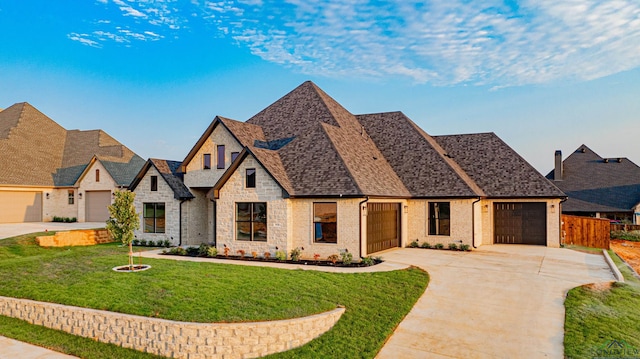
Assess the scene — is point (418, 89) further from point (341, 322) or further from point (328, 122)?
point (341, 322)

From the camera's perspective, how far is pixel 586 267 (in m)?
16.8

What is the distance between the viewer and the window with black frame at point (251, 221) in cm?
1889

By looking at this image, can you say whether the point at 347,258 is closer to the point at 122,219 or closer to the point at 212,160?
the point at 122,219

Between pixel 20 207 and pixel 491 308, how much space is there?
116ft

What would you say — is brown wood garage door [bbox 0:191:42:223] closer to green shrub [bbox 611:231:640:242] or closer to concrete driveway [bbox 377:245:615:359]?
concrete driveway [bbox 377:245:615:359]

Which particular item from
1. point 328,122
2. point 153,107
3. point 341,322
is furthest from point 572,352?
point 153,107

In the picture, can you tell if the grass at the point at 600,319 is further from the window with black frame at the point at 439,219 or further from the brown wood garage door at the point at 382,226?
the window with black frame at the point at 439,219

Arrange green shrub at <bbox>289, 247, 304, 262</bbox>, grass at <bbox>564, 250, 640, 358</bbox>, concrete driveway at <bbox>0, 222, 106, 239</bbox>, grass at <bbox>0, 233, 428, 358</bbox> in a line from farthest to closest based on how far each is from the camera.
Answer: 1. concrete driveway at <bbox>0, 222, 106, 239</bbox>
2. green shrub at <bbox>289, 247, 304, 262</bbox>
3. grass at <bbox>0, 233, 428, 358</bbox>
4. grass at <bbox>564, 250, 640, 358</bbox>

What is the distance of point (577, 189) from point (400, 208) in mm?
24242

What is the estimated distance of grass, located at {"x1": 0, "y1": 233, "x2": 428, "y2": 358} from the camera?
9.73m

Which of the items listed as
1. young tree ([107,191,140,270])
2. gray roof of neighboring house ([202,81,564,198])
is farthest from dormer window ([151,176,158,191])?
young tree ([107,191,140,270])

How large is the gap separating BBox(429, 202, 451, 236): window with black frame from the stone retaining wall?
62.5ft

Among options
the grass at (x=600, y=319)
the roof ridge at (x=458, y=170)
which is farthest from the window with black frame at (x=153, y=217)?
the grass at (x=600, y=319)

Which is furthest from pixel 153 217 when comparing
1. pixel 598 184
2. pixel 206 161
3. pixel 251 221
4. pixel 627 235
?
pixel 598 184
